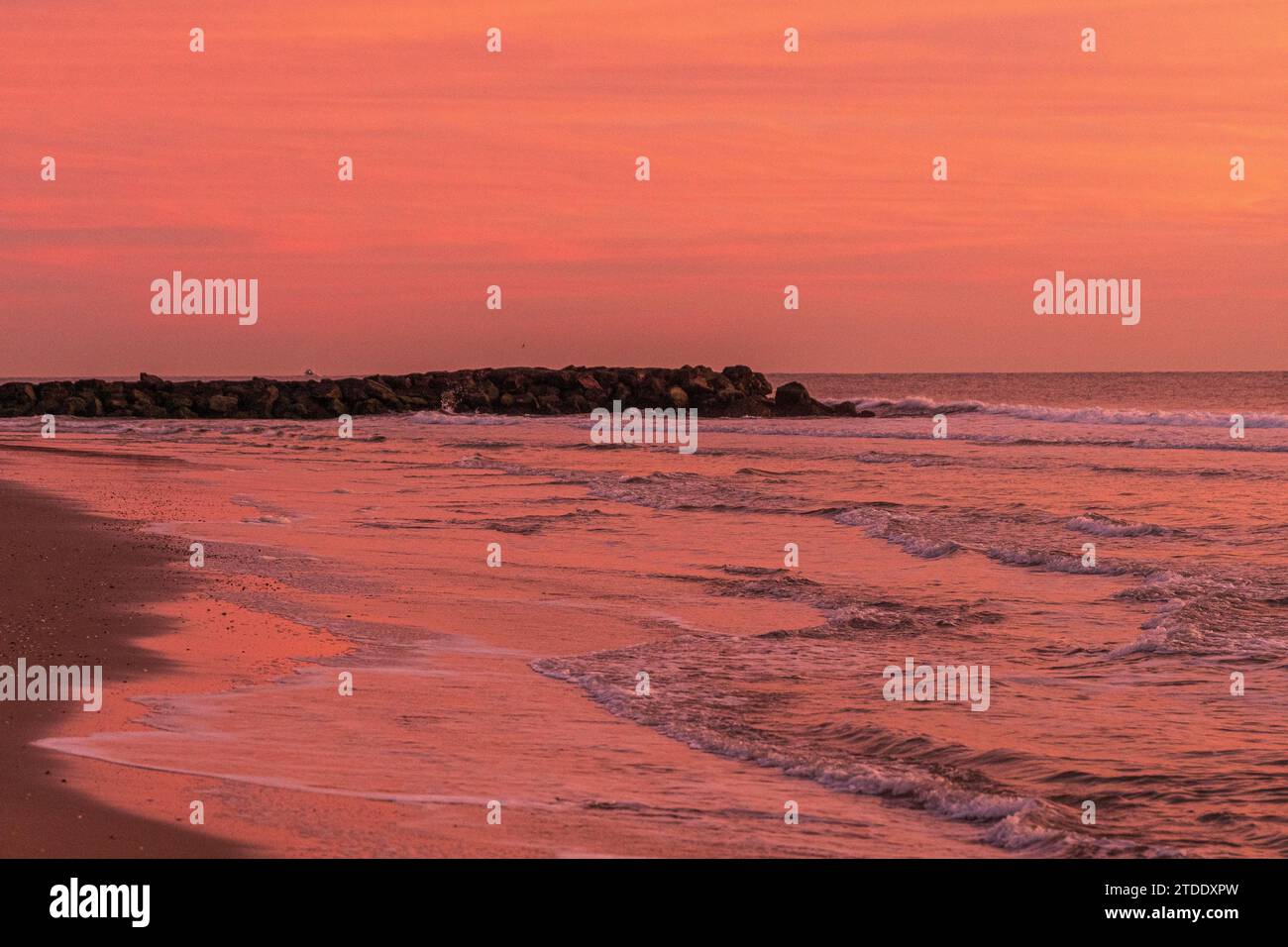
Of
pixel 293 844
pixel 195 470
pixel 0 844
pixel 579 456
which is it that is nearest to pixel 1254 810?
pixel 293 844

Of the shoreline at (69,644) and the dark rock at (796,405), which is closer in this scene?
the shoreline at (69,644)

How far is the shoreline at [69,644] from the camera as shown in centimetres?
575

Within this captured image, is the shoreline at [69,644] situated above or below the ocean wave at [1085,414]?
below

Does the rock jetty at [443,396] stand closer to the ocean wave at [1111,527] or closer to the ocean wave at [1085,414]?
the ocean wave at [1085,414]

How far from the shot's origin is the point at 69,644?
32.6 ft

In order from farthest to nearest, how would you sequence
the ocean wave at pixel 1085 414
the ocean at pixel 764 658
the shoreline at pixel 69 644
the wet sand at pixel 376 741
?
the ocean wave at pixel 1085 414
the ocean at pixel 764 658
the wet sand at pixel 376 741
the shoreline at pixel 69 644

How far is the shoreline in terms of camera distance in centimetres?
575

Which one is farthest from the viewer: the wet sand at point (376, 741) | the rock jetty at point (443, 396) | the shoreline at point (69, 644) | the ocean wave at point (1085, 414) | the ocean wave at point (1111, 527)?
the rock jetty at point (443, 396)

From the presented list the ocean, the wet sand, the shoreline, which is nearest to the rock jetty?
the ocean

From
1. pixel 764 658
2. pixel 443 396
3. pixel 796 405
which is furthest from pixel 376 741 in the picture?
pixel 443 396

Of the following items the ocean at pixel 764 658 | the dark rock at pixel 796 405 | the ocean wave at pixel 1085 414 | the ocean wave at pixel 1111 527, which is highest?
the dark rock at pixel 796 405

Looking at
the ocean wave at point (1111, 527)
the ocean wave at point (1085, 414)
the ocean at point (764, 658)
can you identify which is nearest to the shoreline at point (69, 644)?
the ocean at point (764, 658)

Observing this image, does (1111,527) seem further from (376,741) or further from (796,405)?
(796,405)
